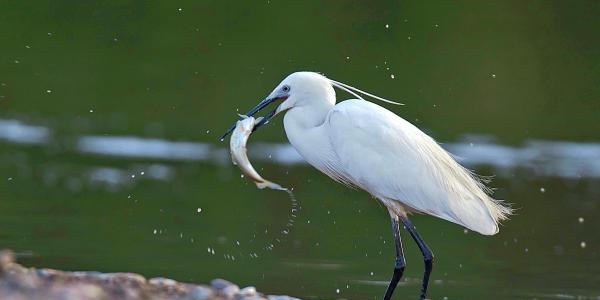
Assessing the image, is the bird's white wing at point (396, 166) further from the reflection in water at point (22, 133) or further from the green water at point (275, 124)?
the reflection in water at point (22, 133)

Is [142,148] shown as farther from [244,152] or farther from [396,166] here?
[244,152]

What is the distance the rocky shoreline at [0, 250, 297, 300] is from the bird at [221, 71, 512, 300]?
1.13 m

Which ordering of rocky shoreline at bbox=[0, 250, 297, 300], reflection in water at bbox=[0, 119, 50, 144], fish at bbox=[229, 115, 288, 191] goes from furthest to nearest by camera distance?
1. reflection in water at bbox=[0, 119, 50, 144]
2. fish at bbox=[229, 115, 288, 191]
3. rocky shoreline at bbox=[0, 250, 297, 300]

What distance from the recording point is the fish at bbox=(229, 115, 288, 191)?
7.23 meters

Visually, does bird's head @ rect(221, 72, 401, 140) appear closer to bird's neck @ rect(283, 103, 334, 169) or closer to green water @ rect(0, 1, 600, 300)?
bird's neck @ rect(283, 103, 334, 169)

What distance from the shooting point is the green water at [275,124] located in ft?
29.4

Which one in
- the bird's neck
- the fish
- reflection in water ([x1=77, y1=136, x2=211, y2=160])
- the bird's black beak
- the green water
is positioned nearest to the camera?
the fish

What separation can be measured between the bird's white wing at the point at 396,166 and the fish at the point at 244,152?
1.69 ft

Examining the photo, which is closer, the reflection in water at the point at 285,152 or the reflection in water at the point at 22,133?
the reflection in water at the point at 285,152

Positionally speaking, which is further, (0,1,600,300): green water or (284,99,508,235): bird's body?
(0,1,600,300): green water

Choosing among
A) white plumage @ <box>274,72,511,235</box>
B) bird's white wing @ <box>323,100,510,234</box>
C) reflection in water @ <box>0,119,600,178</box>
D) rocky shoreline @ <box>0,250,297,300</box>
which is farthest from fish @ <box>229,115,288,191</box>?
reflection in water @ <box>0,119,600,178</box>

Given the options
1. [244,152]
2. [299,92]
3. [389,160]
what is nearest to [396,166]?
[389,160]

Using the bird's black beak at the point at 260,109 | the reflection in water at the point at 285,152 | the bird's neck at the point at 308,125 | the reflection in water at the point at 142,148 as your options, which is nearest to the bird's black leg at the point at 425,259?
the bird's neck at the point at 308,125

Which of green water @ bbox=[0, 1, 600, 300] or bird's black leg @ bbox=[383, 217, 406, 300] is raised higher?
green water @ bbox=[0, 1, 600, 300]
